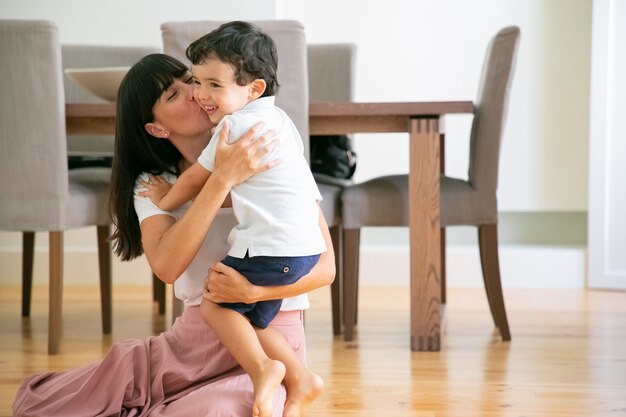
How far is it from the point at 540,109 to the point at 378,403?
266cm

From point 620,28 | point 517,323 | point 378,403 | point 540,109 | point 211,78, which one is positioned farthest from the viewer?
point 540,109

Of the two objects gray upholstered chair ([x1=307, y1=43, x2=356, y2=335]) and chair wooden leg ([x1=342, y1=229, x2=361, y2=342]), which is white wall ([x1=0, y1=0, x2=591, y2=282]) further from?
chair wooden leg ([x1=342, y1=229, x2=361, y2=342])

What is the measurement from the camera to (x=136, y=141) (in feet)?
6.46

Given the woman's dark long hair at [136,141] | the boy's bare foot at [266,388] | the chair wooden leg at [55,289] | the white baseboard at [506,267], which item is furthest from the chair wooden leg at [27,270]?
the boy's bare foot at [266,388]

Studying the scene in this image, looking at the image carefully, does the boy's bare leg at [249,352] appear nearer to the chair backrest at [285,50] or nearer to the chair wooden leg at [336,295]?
the chair backrest at [285,50]

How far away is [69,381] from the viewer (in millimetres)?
2070

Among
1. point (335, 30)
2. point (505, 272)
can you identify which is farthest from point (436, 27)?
point (505, 272)

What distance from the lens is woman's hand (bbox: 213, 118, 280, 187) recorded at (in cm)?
179

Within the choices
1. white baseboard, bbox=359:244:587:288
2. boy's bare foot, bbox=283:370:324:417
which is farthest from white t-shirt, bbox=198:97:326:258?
white baseboard, bbox=359:244:587:288

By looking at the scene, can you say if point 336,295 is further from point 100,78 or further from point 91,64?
A: point 91,64

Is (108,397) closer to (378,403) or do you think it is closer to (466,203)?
(378,403)

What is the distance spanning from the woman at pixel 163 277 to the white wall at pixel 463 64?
2587 mm

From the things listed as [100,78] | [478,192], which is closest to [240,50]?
[100,78]

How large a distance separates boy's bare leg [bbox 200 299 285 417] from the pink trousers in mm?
103
